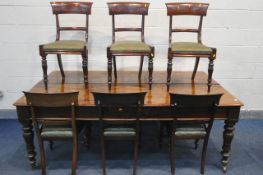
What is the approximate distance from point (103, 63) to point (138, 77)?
550 millimetres

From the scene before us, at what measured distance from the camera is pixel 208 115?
250 cm

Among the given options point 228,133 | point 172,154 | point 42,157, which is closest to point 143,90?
point 172,154

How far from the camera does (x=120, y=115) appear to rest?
97.7 inches

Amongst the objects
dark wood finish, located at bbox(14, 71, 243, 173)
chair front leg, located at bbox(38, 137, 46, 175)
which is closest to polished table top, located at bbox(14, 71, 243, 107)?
dark wood finish, located at bbox(14, 71, 243, 173)

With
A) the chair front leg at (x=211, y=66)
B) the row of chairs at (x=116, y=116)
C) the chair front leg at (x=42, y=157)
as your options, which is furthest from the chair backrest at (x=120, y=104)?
the chair front leg at (x=211, y=66)

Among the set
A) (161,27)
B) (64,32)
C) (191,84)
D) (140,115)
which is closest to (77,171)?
(140,115)

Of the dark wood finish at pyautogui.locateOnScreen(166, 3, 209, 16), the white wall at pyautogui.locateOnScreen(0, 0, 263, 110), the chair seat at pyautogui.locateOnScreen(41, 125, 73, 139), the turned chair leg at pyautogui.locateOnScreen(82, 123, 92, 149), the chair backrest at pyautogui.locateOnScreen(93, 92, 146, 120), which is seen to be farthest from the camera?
the white wall at pyautogui.locateOnScreen(0, 0, 263, 110)

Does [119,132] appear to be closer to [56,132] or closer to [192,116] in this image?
[56,132]

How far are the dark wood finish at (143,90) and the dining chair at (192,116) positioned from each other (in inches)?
4.6

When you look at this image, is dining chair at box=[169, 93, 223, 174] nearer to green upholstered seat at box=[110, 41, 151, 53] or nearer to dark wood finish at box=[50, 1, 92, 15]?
green upholstered seat at box=[110, 41, 151, 53]

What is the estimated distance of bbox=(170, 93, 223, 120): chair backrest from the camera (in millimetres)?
2338

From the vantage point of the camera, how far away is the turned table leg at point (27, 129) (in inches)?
98.8

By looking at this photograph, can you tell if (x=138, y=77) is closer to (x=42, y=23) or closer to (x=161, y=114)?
(x=161, y=114)

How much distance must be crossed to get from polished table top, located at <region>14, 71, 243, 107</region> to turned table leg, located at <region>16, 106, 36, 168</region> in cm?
8
